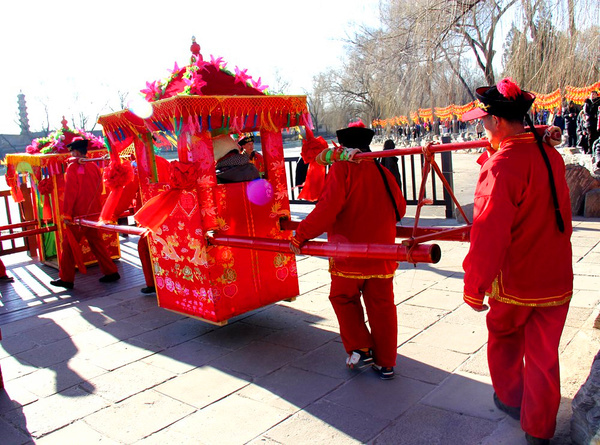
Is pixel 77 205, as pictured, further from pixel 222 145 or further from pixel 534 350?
pixel 534 350

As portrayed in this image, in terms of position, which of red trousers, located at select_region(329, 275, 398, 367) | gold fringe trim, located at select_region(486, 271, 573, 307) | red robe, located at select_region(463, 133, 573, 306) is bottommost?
red trousers, located at select_region(329, 275, 398, 367)

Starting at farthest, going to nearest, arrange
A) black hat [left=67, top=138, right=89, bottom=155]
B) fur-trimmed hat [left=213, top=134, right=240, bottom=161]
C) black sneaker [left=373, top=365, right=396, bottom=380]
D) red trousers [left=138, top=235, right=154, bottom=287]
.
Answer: black hat [left=67, top=138, right=89, bottom=155]
red trousers [left=138, top=235, right=154, bottom=287]
fur-trimmed hat [left=213, top=134, right=240, bottom=161]
black sneaker [left=373, top=365, right=396, bottom=380]

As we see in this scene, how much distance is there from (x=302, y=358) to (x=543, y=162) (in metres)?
2.23

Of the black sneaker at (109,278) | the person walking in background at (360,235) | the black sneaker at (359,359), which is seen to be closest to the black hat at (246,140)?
the black sneaker at (109,278)

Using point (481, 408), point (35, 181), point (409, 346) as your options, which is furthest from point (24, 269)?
point (481, 408)

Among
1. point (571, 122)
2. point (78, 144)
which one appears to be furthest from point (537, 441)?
point (571, 122)

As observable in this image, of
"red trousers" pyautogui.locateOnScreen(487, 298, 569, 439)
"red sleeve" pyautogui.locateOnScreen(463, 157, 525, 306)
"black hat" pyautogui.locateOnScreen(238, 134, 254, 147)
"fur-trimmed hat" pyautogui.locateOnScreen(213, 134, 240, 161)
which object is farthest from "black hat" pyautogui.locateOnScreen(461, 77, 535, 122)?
"black hat" pyautogui.locateOnScreen(238, 134, 254, 147)

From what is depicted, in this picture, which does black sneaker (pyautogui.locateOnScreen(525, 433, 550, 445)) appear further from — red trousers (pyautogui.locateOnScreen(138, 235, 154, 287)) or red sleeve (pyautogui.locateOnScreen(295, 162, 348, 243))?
red trousers (pyautogui.locateOnScreen(138, 235, 154, 287))

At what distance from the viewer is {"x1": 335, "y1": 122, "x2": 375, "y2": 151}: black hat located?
3.44 metres

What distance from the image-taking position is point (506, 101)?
95.5 inches

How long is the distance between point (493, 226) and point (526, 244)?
23 cm

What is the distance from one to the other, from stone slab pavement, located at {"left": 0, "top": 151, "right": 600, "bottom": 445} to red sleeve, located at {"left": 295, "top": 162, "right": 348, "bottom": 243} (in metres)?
1.02

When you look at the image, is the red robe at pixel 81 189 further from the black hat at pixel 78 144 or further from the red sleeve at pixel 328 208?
the red sleeve at pixel 328 208

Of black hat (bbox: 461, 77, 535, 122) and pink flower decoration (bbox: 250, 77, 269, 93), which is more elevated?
pink flower decoration (bbox: 250, 77, 269, 93)
